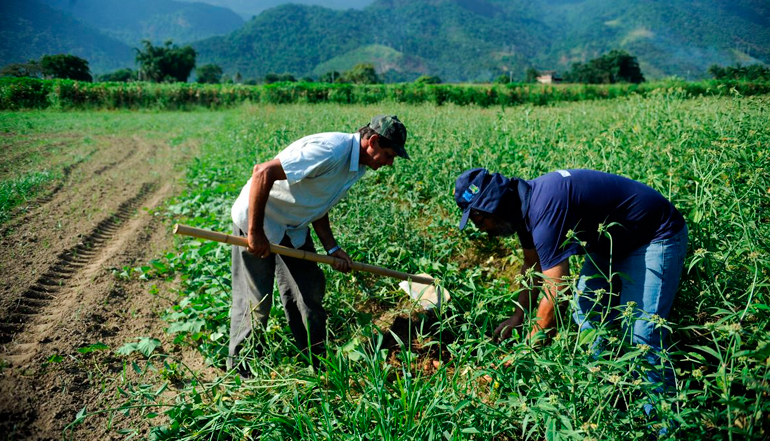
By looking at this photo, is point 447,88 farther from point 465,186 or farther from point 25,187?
point 465,186

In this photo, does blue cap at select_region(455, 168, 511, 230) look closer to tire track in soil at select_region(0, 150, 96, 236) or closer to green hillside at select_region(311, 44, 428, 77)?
tire track in soil at select_region(0, 150, 96, 236)

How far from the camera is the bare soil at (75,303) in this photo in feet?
8.30

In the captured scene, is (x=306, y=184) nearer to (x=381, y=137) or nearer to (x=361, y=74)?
(x=381, y=137)

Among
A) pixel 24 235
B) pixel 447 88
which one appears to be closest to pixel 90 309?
pixel 24 235

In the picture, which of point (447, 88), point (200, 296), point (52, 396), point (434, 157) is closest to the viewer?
point (52, 396)

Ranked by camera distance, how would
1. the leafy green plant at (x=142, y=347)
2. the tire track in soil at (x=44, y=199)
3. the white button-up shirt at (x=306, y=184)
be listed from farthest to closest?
1. the tire track in soil at (x=44, y=199)
2. the leafy green plant at (x=142, y=347)
3. the white button-up shirt at (x=306, y=184)

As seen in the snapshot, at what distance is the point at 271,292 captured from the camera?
2814 millimetres

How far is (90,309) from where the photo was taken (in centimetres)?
350

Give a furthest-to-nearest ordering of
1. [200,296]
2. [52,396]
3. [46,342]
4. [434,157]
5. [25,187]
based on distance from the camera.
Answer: [25,187] < [434,157] < [200,296] < [46,342] < [52,396]

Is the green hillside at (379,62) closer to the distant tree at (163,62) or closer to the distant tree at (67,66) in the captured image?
the distant tree at (163,62)

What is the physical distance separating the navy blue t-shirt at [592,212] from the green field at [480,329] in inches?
11.6

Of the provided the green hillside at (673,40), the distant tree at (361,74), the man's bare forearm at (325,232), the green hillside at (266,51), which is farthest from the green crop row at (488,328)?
the green hillside at (266,51)

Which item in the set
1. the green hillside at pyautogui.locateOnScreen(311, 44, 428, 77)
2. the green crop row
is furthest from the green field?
the green hillside at pyautogui.locateOnScreen(311, 44, 428, 77)

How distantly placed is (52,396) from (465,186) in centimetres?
287
